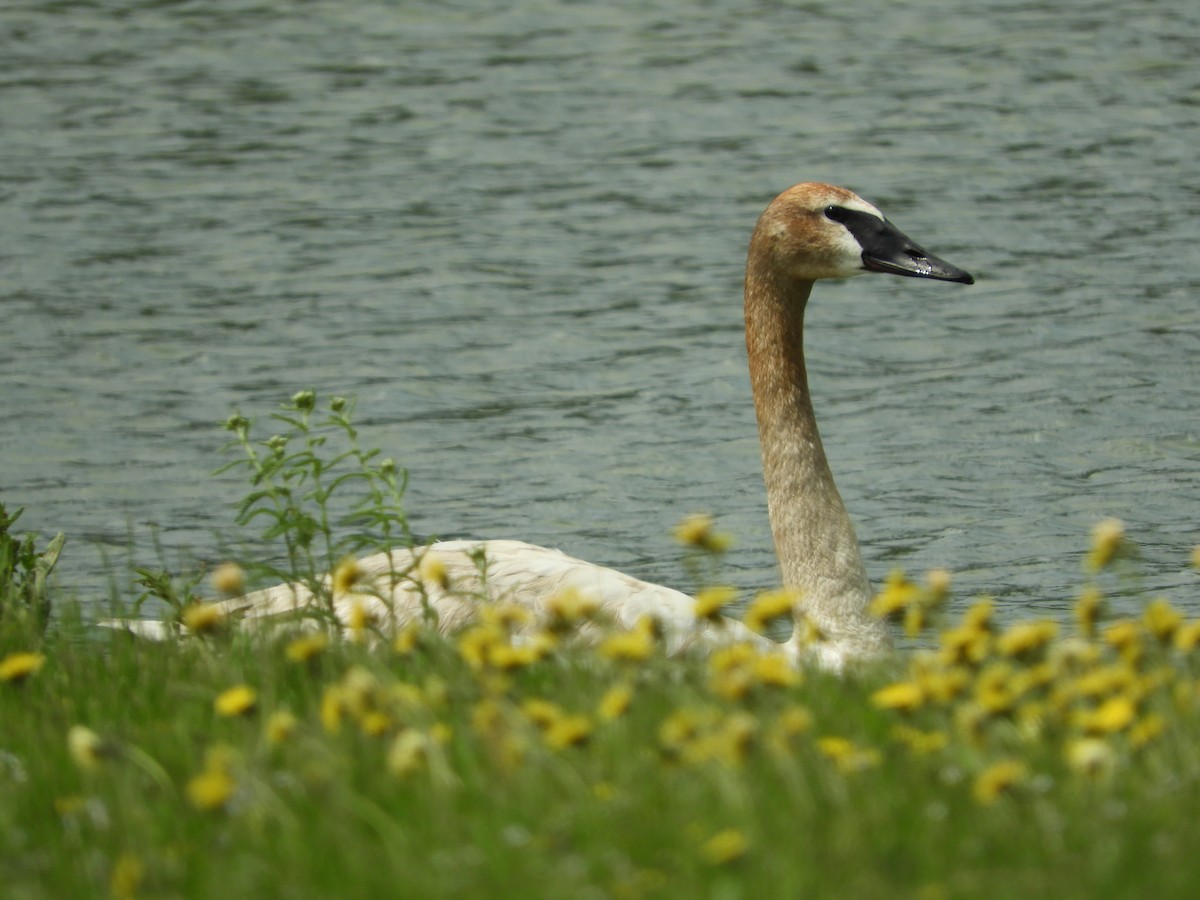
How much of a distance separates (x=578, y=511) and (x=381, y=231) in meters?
5.39

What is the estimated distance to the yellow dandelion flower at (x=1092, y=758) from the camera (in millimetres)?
3322

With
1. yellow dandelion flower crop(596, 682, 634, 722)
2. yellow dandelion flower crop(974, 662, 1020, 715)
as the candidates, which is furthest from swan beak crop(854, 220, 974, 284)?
yellow dandelion flower crop(596, 682, 634, 722)

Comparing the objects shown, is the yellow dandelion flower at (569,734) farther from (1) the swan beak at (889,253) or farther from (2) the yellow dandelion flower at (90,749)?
(1) the swan beak at (889,253)

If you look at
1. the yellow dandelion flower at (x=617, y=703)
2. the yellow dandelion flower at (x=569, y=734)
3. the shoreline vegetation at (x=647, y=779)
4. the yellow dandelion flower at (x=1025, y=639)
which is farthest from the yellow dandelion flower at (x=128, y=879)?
the yellow dandelion flower at (x=1025, y=639)

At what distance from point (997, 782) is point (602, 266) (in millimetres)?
10784

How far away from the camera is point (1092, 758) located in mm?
3318

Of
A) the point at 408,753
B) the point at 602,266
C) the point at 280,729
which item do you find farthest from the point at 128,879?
the point at 602,266

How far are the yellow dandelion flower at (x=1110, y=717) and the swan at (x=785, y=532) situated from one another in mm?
2464

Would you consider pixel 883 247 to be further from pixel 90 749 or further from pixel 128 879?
pixel 128 879

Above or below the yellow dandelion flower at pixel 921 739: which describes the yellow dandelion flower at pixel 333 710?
above

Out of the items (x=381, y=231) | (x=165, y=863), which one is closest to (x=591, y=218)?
(x=381, y=231)

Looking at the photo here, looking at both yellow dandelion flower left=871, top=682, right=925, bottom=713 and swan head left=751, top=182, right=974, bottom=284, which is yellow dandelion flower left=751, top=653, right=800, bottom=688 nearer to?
yellow dandelion flower left=871, top=682, right=925, bottom=713

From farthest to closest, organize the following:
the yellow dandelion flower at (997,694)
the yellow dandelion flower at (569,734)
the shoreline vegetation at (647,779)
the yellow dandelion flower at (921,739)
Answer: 1. the yellow dandelion flower at (921,739)
2. the yellow dandelion flower at (997,694)
3. the yellow dandelion flower at (569,734)
4. the shoreline vegetation at (647,779)

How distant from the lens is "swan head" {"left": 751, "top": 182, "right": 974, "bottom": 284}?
7.46 meters
